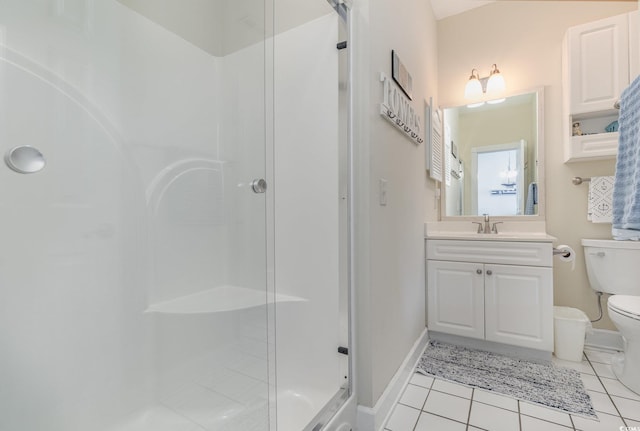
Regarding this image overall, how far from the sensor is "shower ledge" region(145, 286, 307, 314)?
58.6 inches

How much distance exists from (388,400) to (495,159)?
2019 millimetres

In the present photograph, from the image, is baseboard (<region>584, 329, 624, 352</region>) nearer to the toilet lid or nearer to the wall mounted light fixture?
the toilet lid

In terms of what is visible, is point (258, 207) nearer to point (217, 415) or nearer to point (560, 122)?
point (217, 415)

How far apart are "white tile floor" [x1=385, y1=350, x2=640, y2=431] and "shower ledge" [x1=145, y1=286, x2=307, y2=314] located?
77 cm

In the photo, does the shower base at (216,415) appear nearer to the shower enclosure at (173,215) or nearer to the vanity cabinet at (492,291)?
the shower enclosure at (173,215)

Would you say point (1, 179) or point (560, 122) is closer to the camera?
point (1, 179)

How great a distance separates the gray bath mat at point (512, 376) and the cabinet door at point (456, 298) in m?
0.16

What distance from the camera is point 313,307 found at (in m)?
1.62

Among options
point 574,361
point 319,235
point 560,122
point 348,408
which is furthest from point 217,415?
point 560,122

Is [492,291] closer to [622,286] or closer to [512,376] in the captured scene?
[512,376]

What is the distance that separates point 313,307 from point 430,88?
77.7 inches

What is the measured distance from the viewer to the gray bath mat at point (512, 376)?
151 centimetres

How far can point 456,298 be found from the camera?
7.10 feet

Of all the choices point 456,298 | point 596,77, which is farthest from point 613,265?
point 596,77
